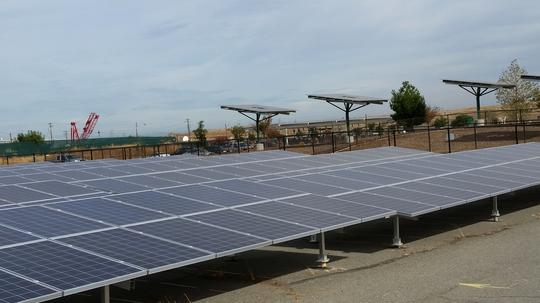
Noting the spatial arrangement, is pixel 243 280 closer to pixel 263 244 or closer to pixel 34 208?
pixel 263 244

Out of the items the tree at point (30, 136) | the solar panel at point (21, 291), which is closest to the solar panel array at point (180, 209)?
the solar panel at point (21, 291)

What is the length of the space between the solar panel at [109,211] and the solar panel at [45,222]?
325 mm

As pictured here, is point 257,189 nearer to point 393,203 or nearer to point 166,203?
point 166,203

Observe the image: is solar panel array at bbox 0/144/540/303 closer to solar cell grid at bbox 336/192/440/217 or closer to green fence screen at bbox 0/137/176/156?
solar cell grid at bbox 336/192/440/217

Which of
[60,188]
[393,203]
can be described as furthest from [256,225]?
[60,188]

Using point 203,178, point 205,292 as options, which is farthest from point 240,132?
point 205,292

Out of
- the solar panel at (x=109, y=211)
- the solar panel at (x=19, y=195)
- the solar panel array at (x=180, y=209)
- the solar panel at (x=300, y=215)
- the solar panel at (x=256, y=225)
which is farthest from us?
the solar panel at (x=19, y=195)

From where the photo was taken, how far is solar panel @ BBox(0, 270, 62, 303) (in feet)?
20.9

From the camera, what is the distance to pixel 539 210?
55.2 ft

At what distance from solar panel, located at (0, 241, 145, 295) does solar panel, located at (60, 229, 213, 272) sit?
261 mm

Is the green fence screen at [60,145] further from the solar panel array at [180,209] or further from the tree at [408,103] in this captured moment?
the solar panel array at [180,209]

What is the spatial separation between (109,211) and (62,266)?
3015mm

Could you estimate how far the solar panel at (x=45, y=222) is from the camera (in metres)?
8.87

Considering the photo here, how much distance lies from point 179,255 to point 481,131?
43980 millimetres
